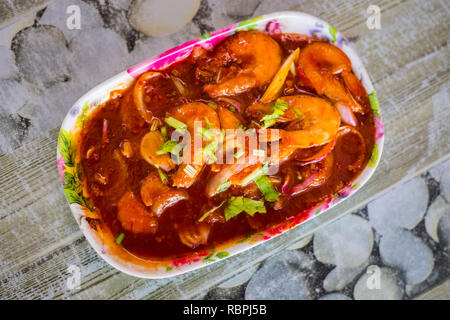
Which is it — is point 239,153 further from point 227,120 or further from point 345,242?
point 345,242

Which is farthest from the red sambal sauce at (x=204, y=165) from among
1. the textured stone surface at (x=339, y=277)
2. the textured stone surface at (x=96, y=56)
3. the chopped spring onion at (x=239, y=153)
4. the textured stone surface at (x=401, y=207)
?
the textured stone surface at (x=339, y=277)

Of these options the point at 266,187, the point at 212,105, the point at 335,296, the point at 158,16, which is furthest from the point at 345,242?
the point at 158,16

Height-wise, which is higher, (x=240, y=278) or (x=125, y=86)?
(x=125, y=86)

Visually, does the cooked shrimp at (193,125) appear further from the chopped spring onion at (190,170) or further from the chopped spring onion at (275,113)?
the chopped spring onion at (275,113)

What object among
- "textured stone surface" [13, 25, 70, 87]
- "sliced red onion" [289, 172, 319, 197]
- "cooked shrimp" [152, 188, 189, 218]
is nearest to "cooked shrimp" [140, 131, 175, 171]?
"cooked shrimp" [152, 188, 189, 218]

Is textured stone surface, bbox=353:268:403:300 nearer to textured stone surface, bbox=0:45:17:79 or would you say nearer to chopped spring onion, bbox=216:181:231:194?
chopped spring onion, bbox=216:181:231:194
